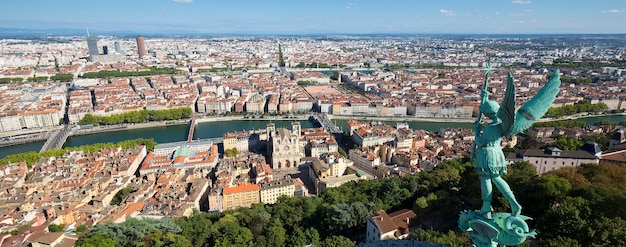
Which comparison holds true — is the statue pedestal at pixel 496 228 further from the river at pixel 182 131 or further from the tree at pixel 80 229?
the river at pixel 182 131

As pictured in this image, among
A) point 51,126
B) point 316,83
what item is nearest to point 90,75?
point 51,126

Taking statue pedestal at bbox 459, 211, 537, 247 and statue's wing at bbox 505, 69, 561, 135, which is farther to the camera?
statue pedestal at bbox 459, 211, 537, 247

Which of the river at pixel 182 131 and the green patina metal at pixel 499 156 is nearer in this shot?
the green patina metal at pixel 499 156

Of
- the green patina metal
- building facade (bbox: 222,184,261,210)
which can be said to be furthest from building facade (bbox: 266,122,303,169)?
the green patina metal

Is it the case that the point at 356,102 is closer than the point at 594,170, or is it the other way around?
the point at 594,170

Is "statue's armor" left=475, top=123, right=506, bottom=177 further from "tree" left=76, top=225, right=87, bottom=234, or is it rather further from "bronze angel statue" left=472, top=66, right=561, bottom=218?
"tree" left=76, top=225, right=87, bottom=234

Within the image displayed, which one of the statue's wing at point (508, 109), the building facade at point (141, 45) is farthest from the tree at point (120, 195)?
the building facade at point (141, 45)

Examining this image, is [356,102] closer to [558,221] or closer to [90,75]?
[558,221]

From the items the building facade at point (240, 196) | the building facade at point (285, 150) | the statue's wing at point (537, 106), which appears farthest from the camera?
the building facade at point (285, 150)
